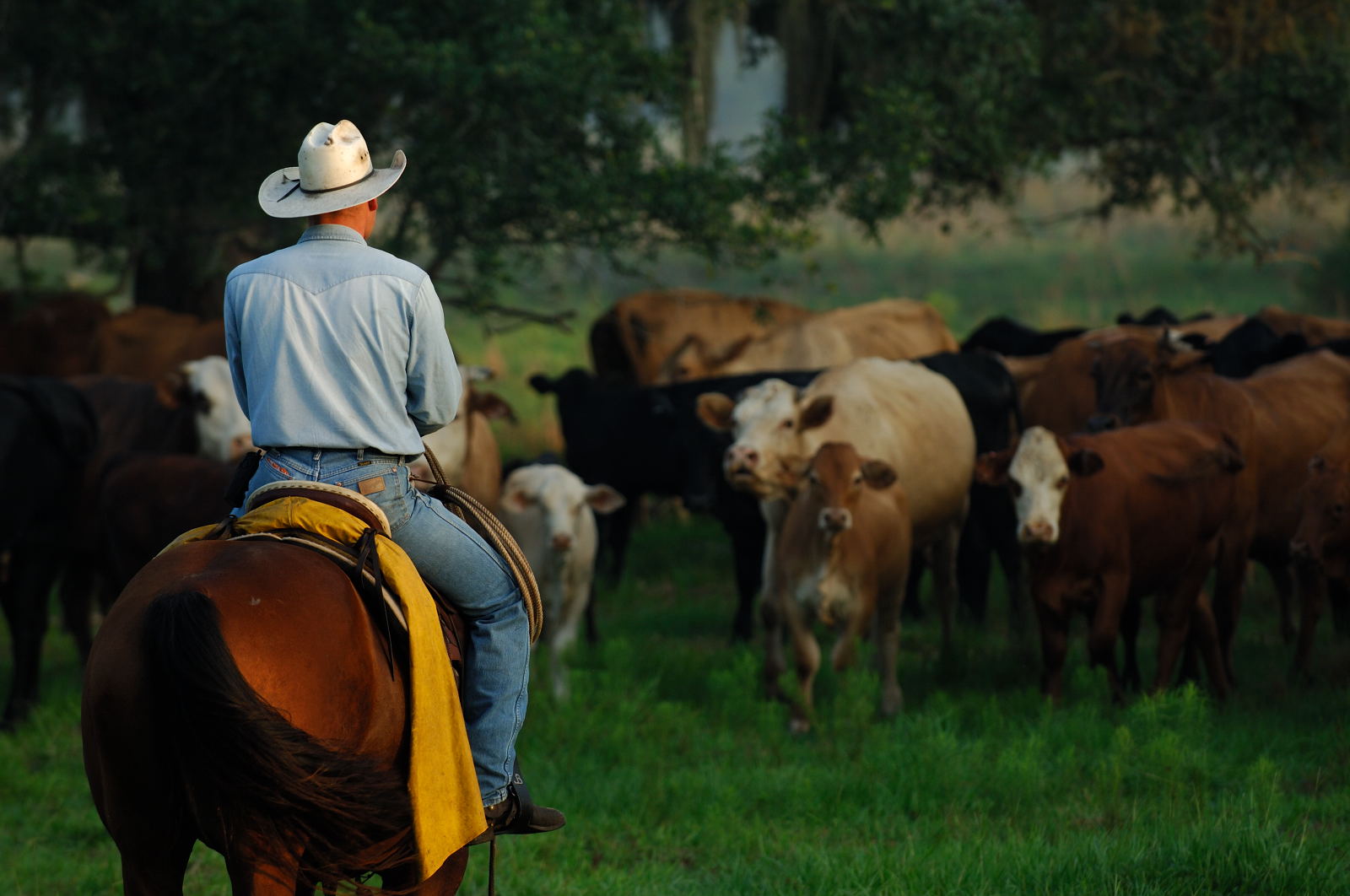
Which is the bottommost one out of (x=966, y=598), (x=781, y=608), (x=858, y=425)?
(x=966, y=598)

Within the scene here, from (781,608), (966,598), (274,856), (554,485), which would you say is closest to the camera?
(274,856)

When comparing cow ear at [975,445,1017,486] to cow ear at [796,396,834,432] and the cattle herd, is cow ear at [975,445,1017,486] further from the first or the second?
cow ear at [796,396,834,432]

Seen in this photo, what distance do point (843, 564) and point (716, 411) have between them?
2.13 meters

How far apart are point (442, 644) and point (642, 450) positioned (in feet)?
28.1

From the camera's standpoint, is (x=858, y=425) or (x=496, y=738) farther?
(x=858, y=425)

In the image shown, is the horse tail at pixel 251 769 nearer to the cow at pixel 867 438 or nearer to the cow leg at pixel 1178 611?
the cow at pixel 867 438

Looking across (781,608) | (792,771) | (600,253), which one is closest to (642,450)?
(600,253)

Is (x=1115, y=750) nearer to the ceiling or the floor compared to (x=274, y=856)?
nearer to the floor

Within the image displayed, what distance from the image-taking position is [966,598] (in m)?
10.9

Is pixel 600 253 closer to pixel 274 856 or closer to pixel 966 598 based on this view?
pixel 966 598

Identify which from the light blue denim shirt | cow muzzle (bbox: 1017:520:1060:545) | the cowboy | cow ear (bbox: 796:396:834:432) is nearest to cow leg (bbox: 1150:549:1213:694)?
cow muzzle (bbox: 1017:520:1060:545)

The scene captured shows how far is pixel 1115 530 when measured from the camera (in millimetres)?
7719

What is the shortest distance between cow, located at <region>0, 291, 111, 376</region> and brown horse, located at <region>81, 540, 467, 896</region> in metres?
11.1

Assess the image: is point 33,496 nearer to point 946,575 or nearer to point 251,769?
point 946,575
